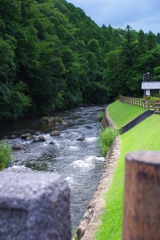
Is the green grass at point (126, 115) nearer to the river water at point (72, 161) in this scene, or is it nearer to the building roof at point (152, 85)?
the river water at point (72, 161)

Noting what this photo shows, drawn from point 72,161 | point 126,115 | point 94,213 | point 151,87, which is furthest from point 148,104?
point 151,87

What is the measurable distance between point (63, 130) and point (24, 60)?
45.9 ft

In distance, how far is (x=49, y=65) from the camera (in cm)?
4284

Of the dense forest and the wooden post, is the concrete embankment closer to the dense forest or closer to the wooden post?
the wooden post

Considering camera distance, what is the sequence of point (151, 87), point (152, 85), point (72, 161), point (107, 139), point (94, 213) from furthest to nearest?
point (152, 85)
point (151, 87)
point (107, 139)
point (72, 161)
point (94, 213)

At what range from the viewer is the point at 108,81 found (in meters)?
60.4

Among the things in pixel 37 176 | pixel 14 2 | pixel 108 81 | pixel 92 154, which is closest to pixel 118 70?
pixel 108 81

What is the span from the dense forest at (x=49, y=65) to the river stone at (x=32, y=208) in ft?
86.5

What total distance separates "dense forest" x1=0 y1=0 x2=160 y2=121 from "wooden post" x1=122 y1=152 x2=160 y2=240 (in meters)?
26.7

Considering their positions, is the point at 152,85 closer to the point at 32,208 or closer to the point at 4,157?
the point at 4,157

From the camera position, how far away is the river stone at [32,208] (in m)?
1.64

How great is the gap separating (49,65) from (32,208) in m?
42.5

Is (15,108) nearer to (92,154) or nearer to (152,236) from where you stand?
(92,154)

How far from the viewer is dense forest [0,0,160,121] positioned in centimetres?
3166
